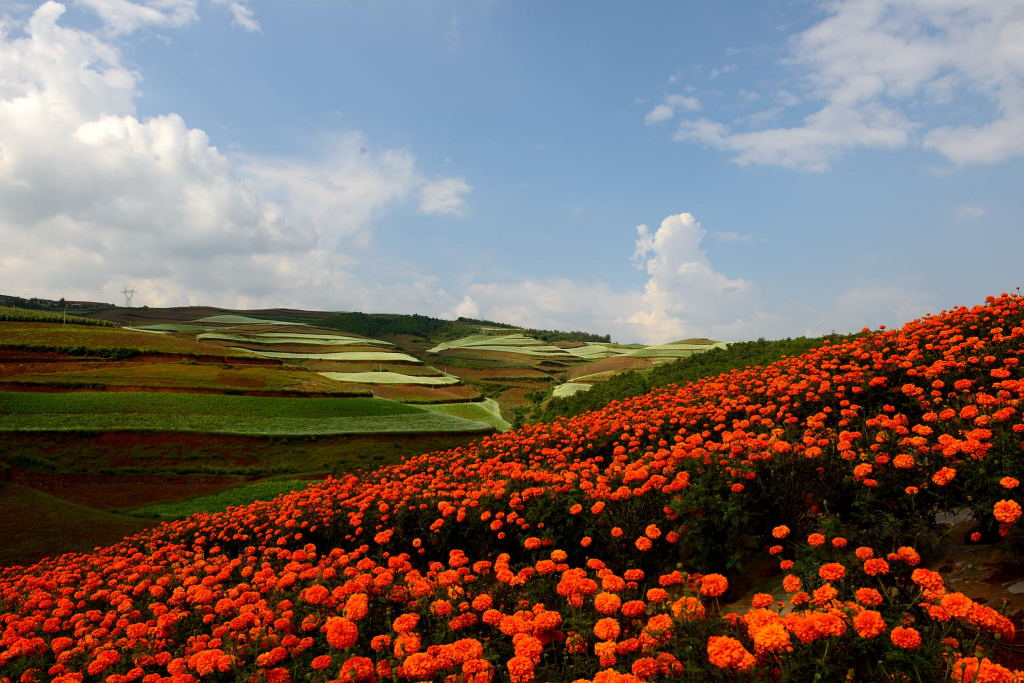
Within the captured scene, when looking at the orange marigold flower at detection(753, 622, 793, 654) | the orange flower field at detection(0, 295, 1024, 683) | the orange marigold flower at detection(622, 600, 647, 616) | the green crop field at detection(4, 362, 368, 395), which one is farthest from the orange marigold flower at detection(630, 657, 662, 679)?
the green crop field at detection(4, 362, 368, 395)

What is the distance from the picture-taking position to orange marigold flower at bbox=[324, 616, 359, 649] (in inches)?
149

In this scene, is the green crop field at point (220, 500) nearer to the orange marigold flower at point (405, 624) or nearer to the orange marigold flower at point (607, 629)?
the orange marigold flower at point (405, 624)

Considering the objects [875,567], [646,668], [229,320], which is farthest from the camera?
[229,320]

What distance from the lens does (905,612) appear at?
323 centimetres

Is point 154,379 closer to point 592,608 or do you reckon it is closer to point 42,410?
point 42,410

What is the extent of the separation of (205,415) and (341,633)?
97.2ft

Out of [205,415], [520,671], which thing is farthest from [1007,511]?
[205,415]

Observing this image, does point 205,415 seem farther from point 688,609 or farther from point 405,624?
point 688,609

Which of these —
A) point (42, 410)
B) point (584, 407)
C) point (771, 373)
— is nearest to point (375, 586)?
point (771, 373)

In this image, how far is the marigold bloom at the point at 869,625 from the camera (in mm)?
2781

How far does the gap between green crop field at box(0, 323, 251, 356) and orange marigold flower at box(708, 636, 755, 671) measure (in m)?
47.2

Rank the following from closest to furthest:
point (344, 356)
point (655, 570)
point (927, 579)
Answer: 1. point (927, 579)
2. point (655, 570)
3. point (344, 356)

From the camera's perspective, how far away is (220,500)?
18734 mm

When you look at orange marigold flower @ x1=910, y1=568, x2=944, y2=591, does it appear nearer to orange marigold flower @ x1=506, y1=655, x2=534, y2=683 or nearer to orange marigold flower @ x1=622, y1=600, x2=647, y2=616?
orange marigold flower @ x1=622, y1=600, x2=647, y2=616
